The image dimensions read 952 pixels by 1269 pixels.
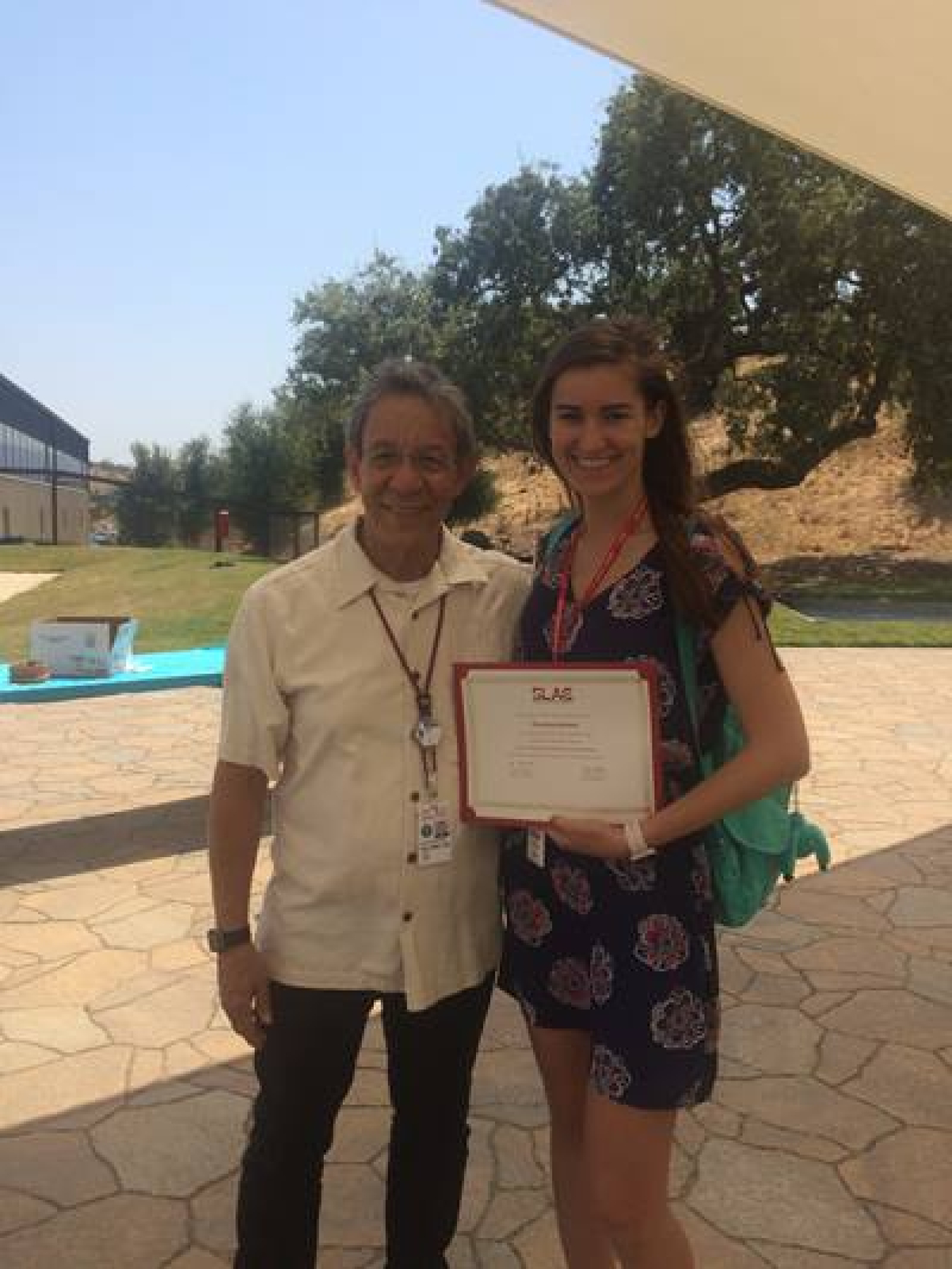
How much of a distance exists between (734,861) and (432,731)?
1.73ft

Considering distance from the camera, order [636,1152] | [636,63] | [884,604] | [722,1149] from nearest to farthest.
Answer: [636,1152], [722,1149], [636,63], [884,604]

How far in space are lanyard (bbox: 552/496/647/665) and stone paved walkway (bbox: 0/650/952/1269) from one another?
156 cm

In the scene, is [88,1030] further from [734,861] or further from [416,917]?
[734,861]

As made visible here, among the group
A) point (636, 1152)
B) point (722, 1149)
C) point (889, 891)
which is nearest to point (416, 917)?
point (636, 1152)

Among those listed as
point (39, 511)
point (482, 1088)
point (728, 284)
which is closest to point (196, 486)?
point (39, 511)

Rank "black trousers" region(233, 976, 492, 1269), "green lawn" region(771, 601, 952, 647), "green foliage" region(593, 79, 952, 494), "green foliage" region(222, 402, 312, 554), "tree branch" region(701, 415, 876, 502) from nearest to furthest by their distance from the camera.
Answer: "black trousers" region(233, 976, 492, 1269) < "green lawn" region(771, 601, 952, 647) < "green foliage" region(593, 79, 952, 494) < "tree branch" region(701, 415, 876, 502) < "green foliage" region(222, 402, 312, 554)

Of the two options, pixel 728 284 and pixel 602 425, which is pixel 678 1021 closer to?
pixel 602 425

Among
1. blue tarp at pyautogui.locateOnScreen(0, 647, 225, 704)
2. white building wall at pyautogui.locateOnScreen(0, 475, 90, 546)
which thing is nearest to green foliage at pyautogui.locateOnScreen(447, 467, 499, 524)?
white building wall at pyautogui.locateOnScreen(0, 475, 90, 546)

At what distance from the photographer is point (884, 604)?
19.4 m

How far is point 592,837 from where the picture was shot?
63.6 inches

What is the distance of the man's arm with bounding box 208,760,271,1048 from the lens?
1777mm

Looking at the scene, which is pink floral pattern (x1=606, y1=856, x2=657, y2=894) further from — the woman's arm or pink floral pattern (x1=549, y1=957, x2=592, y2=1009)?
pink floral pattern (x1=549, y1=957, x2=592, y2=1009)

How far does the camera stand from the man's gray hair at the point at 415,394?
5.83ft

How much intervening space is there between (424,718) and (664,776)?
1.30 feet
